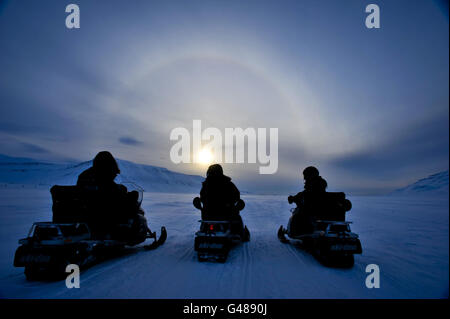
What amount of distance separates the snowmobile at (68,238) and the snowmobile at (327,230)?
4.41 m

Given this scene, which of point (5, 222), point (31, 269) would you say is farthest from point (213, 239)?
point (5, 222)

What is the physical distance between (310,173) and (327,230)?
6.42 ft

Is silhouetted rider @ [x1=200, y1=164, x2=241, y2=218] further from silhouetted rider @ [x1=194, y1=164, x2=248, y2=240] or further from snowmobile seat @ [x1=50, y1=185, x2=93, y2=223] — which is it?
snowmobile seat @ [x1=50, y1=185, x2=93, y2=223]

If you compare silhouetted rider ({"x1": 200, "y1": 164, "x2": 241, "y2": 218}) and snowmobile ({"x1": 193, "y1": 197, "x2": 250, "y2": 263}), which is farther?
silhouetted rider ({"x1": 200, "y1": 164, "x2": 241, "y2": 218})

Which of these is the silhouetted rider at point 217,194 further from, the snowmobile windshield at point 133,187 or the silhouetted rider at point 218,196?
the snowmobile windshield at point 133,187

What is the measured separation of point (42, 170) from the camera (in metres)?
118

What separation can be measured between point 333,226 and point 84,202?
5.35 meters

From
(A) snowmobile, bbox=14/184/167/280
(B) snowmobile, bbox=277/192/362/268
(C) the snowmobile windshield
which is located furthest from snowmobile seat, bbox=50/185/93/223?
(B) snowmobile, bbox=277/192/362/268

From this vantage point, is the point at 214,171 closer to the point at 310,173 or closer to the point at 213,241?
the point at 213,241

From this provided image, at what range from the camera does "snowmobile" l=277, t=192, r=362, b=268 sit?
14.7ft

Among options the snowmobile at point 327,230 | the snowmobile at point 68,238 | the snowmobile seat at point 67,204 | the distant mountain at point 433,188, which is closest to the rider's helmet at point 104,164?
the snowmobile at point 68,238

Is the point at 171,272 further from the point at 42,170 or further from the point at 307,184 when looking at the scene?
the point at 42,170

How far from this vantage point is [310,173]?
6199mm

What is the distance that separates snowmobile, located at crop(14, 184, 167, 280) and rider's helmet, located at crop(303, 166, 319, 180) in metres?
4.74
